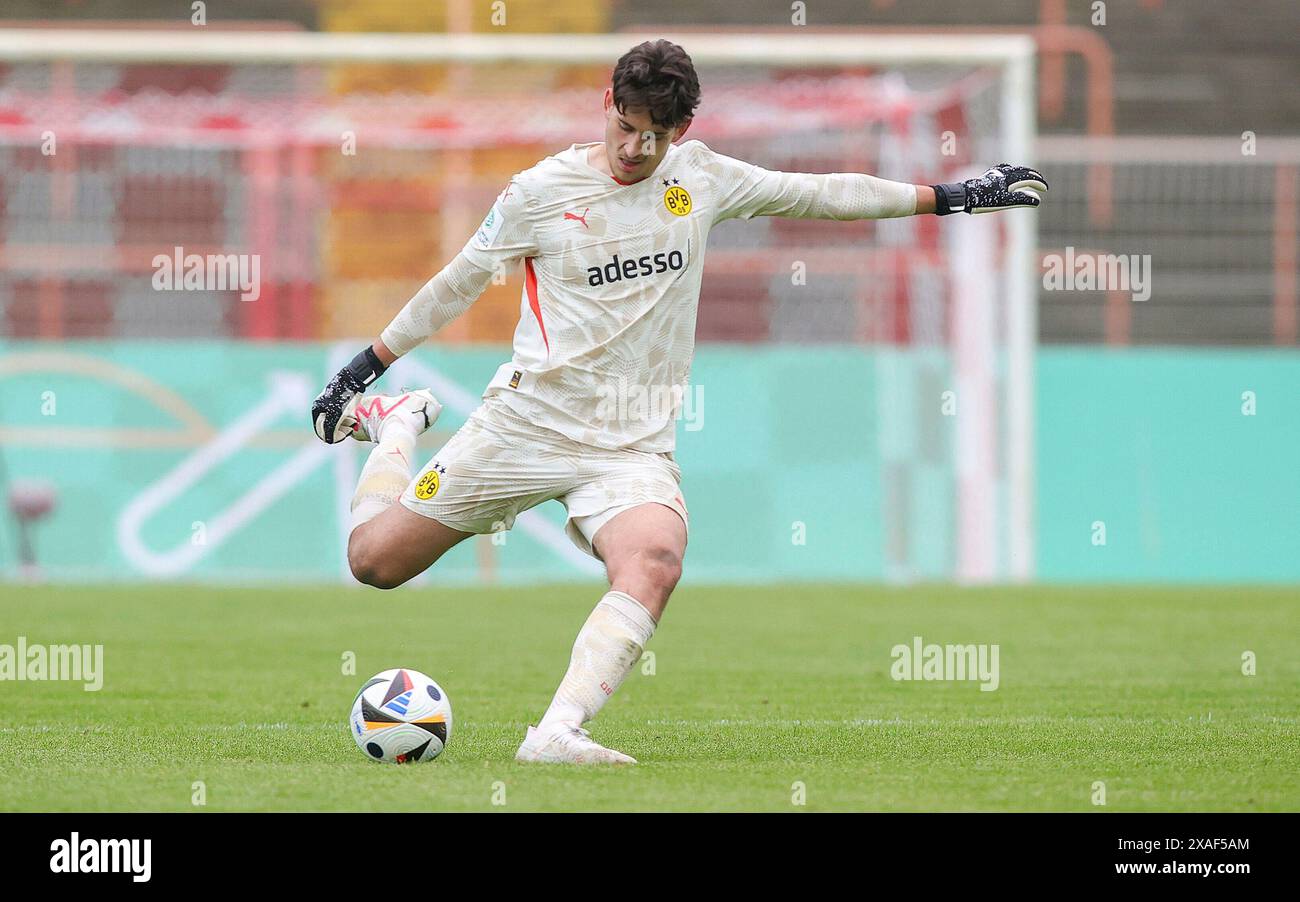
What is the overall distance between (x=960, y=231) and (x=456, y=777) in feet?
38.3

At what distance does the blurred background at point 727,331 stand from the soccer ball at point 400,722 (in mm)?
9892

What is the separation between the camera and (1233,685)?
30.0 ft

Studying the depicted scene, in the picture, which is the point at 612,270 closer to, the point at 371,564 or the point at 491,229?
the point at 491,229

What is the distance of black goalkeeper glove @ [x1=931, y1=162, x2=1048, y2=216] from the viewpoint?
6859 millimetres

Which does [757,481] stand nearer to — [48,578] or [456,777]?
[48,578]

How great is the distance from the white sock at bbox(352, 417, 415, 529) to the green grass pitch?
2.78ft

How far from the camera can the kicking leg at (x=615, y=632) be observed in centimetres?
616

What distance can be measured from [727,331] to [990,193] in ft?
37.7

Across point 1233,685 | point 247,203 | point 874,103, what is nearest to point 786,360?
point 874,103

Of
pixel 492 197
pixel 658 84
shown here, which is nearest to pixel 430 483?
pixel 658 84
